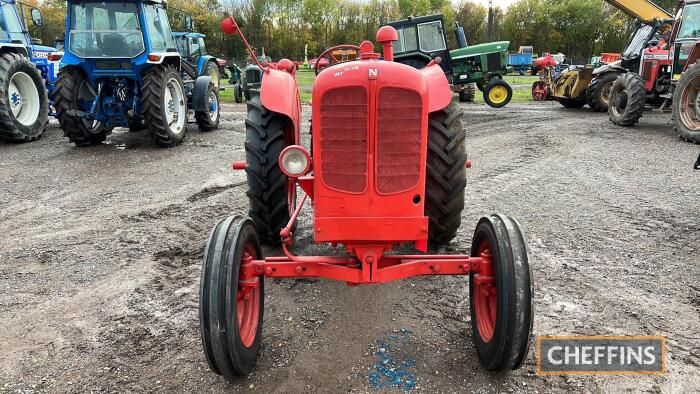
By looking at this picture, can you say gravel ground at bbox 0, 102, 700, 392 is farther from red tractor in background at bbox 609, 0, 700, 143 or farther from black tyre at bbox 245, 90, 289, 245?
red tractor in background at bbox 609, 0, 700, 143

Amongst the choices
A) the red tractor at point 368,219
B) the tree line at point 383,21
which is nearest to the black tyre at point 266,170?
the red tractor at point 368,219

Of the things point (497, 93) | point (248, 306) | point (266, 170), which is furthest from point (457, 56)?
point (248, 306)

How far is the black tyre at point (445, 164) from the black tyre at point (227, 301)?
4.53ft

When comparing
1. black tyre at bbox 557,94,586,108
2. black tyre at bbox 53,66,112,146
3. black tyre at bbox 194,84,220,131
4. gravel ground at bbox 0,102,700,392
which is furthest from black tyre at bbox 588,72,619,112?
black tyre at bbox 53,66,112,146

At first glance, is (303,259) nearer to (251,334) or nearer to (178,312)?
(251,334)

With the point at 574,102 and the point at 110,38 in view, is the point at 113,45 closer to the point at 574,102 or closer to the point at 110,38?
the point at 110,38

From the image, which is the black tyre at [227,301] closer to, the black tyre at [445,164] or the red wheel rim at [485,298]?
the red wheel rim at [485,298]

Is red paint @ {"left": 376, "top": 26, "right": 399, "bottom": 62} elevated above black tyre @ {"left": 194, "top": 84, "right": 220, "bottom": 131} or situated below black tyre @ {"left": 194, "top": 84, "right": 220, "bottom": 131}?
above

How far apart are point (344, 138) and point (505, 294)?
112cm

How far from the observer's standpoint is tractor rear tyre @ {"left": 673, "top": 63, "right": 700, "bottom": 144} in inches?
333

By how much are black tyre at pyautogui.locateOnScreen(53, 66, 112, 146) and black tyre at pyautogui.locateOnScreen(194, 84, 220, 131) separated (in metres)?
1.79

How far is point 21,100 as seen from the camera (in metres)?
9.23

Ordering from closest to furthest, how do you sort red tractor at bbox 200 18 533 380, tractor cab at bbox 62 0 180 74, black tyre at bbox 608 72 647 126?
red tractor at bbox 200 18 533 380
tractor cab at bbox 62 0 180 74
black tyre at bbox 608 72 647 126

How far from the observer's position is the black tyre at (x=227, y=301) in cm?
231
